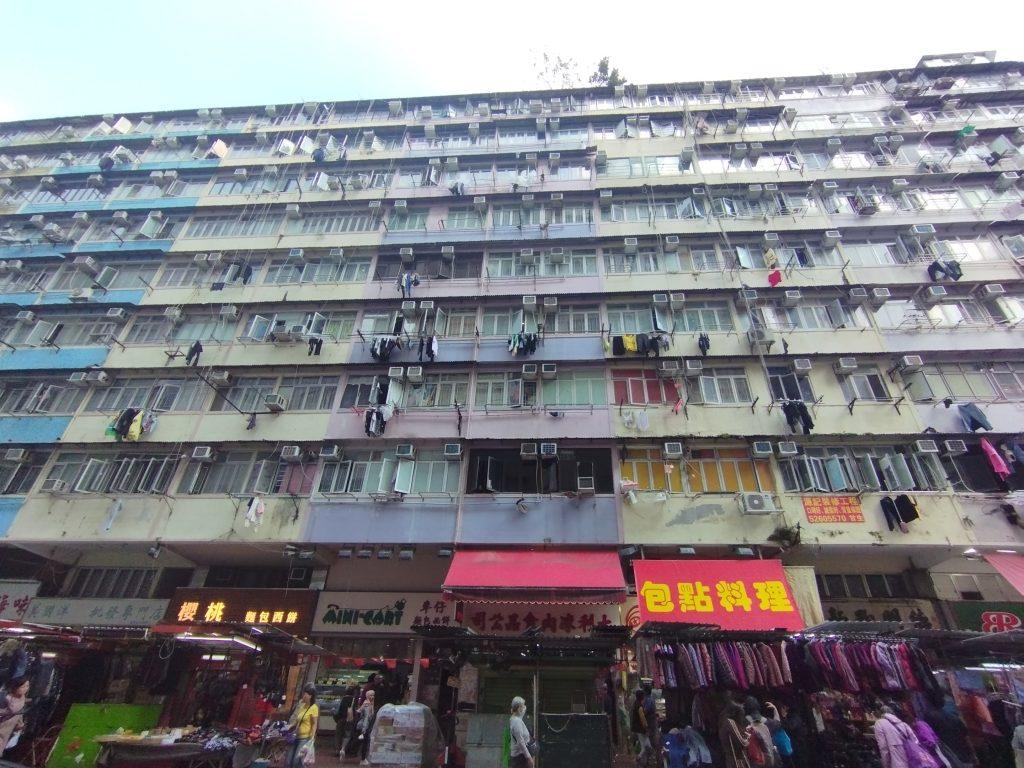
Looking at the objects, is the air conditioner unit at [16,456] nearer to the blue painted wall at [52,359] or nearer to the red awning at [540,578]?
the blue painted wall at [52,359]

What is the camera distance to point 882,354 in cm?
1669

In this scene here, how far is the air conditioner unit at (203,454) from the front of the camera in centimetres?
1656

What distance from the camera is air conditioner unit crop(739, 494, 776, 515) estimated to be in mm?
14211

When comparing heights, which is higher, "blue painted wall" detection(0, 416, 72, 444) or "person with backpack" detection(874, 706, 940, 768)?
"blue painted wall" detection(0, 416, 72, 444)

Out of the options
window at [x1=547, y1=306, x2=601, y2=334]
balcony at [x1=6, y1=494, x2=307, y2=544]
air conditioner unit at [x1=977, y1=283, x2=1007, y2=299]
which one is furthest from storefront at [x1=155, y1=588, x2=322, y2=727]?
air conditioner unit at [x1=977, y1=283, x2=1007, y2=299]

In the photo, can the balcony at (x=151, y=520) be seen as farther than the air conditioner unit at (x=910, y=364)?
No

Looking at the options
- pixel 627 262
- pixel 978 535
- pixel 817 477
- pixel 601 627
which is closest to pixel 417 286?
pixel 627 262

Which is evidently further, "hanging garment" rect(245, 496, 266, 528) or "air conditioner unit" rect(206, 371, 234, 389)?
"air conditioner unit" rect(206, 371, 234, 389)

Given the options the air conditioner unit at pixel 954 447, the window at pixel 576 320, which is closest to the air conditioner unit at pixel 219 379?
the window at pixel 576 320

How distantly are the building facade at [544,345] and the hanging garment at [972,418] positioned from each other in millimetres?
174

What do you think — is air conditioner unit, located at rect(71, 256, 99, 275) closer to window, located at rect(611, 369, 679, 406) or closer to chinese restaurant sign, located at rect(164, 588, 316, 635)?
chinese restaurant sign, located at rect(164, 588, 316, 635)

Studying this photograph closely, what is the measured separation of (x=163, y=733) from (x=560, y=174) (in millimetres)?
23236

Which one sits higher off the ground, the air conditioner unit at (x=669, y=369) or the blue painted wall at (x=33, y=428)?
the air conditioner unit at (x=669, y=369)

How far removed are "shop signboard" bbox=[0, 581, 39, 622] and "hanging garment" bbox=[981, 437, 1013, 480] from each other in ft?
103
